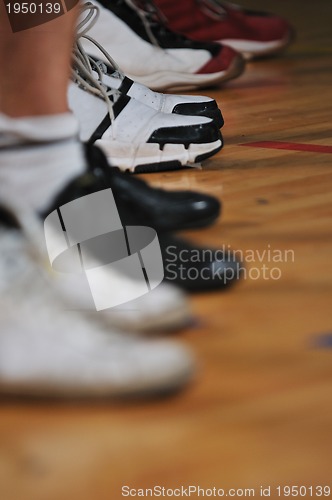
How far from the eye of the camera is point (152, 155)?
1.40m

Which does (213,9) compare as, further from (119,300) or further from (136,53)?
(119,300)

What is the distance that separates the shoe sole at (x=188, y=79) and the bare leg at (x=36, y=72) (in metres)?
1.17

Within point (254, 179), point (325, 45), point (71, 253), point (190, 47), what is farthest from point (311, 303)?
point (325, 45)

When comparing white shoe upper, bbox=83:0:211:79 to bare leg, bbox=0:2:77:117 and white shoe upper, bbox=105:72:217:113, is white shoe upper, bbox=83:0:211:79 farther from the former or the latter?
bare leg, bbox=0:2:77:117

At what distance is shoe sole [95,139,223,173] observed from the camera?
1379mm

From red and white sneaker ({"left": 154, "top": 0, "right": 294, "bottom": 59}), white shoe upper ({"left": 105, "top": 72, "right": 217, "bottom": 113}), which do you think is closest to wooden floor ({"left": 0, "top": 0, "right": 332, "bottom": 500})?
white shoe upper ({"left": 105, "top": 72, "right": 217, "bottom": 113})

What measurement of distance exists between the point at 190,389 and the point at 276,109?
1.26m

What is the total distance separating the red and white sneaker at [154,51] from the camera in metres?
2.01

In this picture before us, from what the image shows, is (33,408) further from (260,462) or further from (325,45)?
(325,45)

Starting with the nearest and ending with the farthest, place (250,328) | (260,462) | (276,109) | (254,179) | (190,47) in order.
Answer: (260,462), (250,328), (254,179), (276,109), (190,47)

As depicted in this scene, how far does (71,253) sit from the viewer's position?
84 cm

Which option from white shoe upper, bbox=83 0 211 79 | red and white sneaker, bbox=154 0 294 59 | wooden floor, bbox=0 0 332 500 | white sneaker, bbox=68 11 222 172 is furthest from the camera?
red and white sneaker, bbox=154 0 294 59

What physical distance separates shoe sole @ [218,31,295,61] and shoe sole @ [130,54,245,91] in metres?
0.43

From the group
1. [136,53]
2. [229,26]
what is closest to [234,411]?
[136,53]
